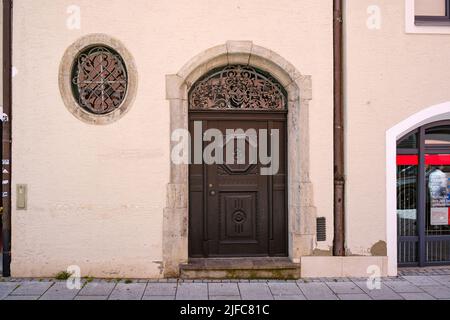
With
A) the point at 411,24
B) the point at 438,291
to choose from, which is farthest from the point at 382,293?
the point at 411,24

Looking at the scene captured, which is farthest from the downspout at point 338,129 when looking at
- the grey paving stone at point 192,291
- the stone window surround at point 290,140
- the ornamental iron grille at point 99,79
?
the ornamental iron grille at point 99,79

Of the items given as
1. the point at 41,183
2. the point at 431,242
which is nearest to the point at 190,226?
the point at 41,183

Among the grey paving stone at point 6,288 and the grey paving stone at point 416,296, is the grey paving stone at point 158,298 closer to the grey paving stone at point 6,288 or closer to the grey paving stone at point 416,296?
the grey paving stone at point 6,288

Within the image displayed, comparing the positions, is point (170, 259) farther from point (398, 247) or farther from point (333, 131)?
point (398, 247)

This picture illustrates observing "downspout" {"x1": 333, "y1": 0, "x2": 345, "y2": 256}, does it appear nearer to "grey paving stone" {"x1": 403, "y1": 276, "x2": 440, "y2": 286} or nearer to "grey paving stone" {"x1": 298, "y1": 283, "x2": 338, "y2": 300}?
"grey paving stone" {"x1": 298, "y1": 283, "x2": 338, "y2": 300}

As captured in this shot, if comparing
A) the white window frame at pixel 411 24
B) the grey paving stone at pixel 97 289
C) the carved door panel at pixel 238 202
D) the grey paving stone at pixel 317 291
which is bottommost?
the grey paving stone at pixel 317 291

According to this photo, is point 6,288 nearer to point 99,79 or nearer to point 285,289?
point 99,79

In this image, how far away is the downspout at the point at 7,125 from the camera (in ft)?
19.6

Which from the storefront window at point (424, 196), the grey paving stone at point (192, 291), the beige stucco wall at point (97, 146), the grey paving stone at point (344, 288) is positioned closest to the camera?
the grey paving stone at point (192, 291)

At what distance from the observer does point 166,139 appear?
19.7 ft

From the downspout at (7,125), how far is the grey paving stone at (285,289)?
146 inches

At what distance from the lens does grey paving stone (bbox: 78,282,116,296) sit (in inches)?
211

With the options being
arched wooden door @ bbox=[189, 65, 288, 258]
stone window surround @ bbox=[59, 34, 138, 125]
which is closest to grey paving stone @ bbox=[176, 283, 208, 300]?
arched wooden door @ bbox=[189, 65, 288, 258]

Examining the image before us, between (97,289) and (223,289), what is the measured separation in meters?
1.65
